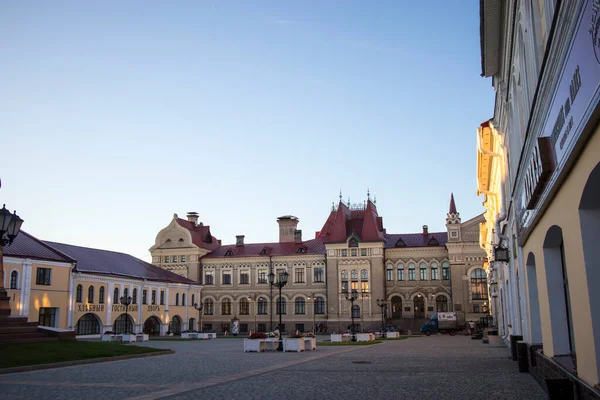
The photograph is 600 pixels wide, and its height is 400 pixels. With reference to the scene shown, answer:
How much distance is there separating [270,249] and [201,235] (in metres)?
10.2

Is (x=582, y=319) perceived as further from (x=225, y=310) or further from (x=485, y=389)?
(x=225, y=310)

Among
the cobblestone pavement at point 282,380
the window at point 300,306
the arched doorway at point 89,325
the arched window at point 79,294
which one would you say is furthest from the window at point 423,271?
the cobblestone pavement at point 282,380

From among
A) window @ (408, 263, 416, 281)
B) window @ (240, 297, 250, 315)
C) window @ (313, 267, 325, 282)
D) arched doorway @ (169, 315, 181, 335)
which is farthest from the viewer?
window @ (240, 297, 250, 315)

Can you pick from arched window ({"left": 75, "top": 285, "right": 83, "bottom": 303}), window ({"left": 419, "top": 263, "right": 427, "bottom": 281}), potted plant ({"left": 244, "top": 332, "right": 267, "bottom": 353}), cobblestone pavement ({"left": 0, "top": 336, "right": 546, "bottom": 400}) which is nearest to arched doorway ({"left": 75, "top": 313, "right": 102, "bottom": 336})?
arched window ({"left": 75, "top": 285, "right": 83, "bottom": 303})

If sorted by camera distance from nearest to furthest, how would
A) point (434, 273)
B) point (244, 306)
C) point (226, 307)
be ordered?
point (434, 273) < point (244, 306) < point (226, 307)

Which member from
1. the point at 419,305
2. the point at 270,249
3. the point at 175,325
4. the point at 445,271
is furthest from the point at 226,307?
the point at 445,271

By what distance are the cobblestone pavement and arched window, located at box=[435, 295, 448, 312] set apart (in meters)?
44.5

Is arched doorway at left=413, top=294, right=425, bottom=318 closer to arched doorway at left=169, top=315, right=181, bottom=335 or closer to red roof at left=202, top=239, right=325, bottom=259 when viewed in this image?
red roof at left=202, top=239, right=325, bottom=259

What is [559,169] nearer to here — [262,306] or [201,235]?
[262,306]

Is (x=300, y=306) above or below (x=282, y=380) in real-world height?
above

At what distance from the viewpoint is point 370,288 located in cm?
6494

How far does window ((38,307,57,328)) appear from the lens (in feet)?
142

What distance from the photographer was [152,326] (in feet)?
196

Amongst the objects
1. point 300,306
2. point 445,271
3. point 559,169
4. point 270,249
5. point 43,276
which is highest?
point 270,249
